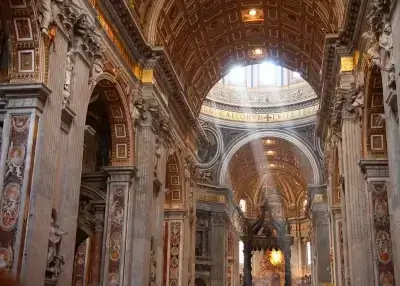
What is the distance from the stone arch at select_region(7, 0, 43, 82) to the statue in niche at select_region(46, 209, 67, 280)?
2360 mm

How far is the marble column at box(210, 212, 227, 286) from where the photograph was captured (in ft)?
96.6

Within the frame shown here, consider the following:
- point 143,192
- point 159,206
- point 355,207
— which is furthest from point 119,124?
point 355,207

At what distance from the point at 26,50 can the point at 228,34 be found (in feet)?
39.2

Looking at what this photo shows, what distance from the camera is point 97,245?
47.8 feet

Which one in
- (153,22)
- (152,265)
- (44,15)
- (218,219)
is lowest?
(152,265)

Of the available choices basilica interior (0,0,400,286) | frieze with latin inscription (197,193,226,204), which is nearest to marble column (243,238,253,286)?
frieze with latin inscription (197,193,226,204)

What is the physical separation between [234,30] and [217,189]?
12.7 metres

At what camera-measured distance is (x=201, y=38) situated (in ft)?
64.4

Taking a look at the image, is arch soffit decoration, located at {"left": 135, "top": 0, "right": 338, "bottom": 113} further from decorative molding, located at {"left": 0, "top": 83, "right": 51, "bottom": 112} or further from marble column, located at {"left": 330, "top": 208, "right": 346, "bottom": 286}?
decorative molding, located at {"left": 0, "top": 83, "right": 51, "bottom": 112}

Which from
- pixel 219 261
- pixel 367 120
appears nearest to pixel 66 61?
pixel 367 120

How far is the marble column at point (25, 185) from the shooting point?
8.44m

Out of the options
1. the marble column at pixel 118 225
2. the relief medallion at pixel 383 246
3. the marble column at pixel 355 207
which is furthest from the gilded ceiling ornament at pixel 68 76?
the relief medallion at pixel 383 246

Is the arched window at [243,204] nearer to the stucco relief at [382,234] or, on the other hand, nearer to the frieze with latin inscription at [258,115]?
the frieze with latin inscription at [258,115]

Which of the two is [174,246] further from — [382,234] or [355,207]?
[382,234]
